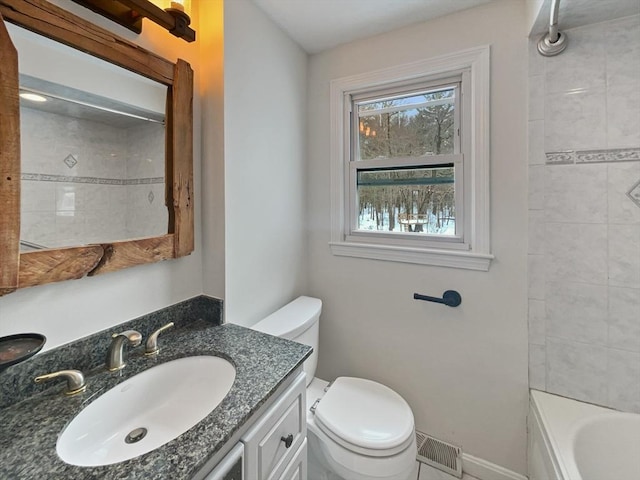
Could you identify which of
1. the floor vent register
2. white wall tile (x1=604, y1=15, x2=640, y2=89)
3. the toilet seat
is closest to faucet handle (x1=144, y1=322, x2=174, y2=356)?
the toilet seat

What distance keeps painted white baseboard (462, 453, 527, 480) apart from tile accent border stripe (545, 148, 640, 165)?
1470 mm

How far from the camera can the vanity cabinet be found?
30.4 inches

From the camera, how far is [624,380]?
3.90ft

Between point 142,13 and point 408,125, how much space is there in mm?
1302

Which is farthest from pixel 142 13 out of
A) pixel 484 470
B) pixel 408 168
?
pixel 484 470

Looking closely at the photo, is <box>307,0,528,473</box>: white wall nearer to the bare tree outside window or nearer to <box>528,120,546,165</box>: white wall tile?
<box>528,120,546,165</box>: white wall tile

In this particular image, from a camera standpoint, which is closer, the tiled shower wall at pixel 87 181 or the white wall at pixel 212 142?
the tiled shower wall at pixel 87 181

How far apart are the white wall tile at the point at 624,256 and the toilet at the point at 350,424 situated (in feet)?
3.42

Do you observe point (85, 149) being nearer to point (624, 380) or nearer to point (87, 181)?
point (87, 181)

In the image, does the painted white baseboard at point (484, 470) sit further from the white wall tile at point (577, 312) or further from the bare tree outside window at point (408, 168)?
the bare tree outside window at point (408, 168)

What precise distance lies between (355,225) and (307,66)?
1048mm

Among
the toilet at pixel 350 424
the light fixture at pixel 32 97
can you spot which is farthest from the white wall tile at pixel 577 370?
the light fixture at pixel 32 97

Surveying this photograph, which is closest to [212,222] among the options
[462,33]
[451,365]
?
[451,365]

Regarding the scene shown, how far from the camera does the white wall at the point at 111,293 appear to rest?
798 mm
